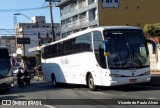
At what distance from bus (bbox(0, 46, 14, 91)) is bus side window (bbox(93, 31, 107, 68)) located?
7.41 meters

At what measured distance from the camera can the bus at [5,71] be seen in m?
25.8

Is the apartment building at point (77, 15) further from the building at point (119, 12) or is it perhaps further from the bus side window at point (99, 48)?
the bus side window at point (99, 48)

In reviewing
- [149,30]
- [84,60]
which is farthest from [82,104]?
[149,30]

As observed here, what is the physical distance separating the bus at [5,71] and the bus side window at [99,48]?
7.41 meters

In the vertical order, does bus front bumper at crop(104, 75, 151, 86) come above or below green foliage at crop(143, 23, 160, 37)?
below

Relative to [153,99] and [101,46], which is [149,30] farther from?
[153,99]

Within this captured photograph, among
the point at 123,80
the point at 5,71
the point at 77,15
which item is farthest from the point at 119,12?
the point at 123,80

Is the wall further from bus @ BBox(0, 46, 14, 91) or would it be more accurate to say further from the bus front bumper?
the bus front bumper

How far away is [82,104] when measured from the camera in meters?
15.6

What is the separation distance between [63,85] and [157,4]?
141 ft

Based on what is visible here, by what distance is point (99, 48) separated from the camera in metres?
20.7

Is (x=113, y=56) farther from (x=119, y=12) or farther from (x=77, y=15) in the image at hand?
(x=77, y=15)

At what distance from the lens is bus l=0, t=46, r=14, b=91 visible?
84.7ft

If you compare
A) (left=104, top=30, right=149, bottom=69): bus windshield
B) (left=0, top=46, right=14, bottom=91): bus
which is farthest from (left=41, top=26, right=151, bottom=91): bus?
(left=0, top=46, right=14, bottom=91): bus
